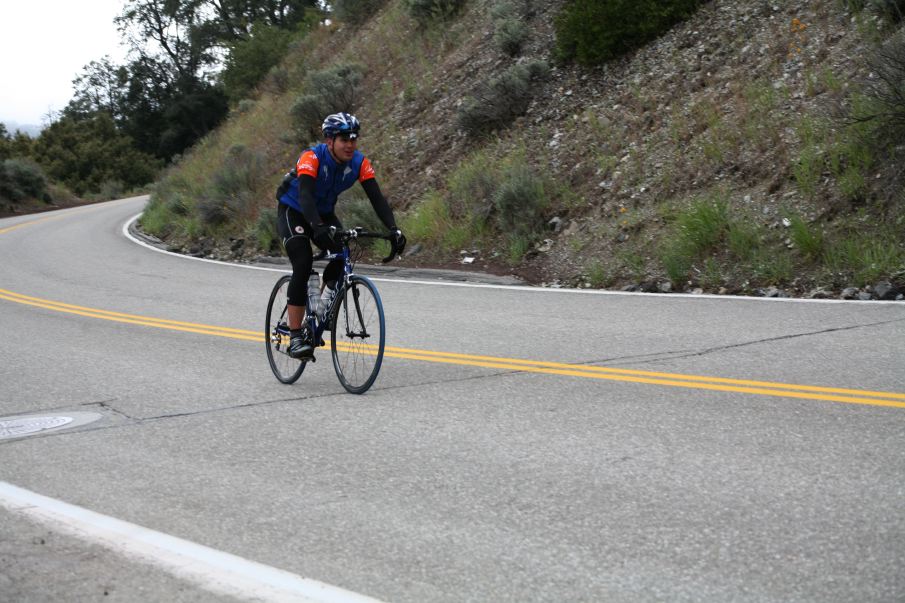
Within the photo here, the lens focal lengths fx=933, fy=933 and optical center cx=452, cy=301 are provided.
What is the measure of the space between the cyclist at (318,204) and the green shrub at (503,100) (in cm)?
1174

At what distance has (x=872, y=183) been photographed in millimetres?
11508

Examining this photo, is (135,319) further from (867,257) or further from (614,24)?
(614,24)

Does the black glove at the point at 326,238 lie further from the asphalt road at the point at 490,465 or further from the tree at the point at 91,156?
the tree at the point at 91,156

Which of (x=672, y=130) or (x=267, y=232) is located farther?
(x=267, y=232)

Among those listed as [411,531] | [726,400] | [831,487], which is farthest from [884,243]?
[411,531]

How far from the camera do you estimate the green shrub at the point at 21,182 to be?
41406 millimetres

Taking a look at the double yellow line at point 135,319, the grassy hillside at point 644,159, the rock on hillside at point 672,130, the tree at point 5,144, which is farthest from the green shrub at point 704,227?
the tree at point 5,144

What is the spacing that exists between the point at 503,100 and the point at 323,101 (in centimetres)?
777

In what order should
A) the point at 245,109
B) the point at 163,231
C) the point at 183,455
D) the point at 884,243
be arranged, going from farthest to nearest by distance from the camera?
the point at 245,109
the point at 163,231
the point at 884,243
the point at 183,455

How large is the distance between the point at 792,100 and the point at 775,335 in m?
6.85

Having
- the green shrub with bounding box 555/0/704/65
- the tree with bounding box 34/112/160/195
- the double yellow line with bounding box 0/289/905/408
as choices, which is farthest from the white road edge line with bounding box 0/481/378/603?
the tree with bounding box 34/112/160/195

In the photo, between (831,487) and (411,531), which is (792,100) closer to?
(831,487)

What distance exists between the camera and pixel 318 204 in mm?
7625

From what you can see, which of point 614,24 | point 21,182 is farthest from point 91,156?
point 614,24
